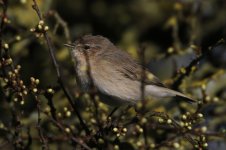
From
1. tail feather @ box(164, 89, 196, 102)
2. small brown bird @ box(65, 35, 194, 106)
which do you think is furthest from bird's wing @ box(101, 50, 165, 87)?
tail feather @ box(164, 89, 196, 102)

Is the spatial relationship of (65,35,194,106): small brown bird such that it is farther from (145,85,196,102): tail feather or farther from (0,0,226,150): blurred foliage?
(0,0,226,150): blurred foliage

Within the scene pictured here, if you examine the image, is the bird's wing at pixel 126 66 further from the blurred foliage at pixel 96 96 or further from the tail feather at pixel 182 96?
the tail feather at pixel 182 96

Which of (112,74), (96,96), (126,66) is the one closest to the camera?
(96,96)

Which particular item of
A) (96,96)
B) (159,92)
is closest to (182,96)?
(159,92)

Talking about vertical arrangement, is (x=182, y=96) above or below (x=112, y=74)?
below

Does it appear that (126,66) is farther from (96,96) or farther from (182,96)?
(96,96)

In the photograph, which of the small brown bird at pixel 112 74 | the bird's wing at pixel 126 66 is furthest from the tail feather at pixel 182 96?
the bird's wing at pixel 126 66

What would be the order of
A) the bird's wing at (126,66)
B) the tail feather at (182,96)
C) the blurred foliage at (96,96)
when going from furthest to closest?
the bird's wing at (126,66)
the tail feather at (182,96)
the blurred foliage at (96,96)

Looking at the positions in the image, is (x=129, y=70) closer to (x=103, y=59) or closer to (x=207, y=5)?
(x=103, y=59)
